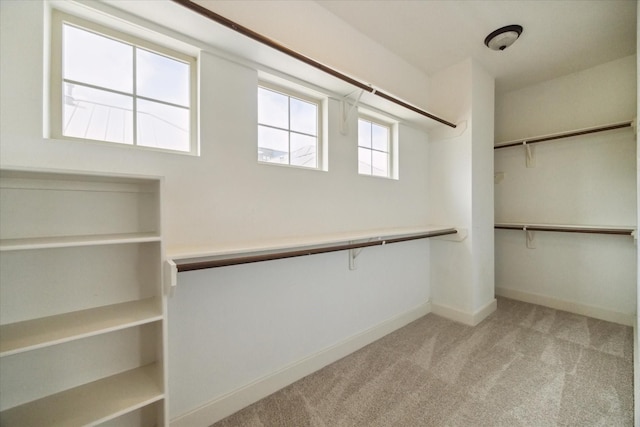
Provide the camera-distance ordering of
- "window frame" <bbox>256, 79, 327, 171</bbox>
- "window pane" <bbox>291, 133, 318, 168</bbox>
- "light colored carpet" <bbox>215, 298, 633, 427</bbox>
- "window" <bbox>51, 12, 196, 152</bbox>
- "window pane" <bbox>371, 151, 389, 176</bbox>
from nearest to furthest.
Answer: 1. "window" <bbox>51, 12, 196, 152</bbox>
2. "light colored carpet" <bbox>215, 298, 633, 427</bbox>
3. "window frame" <bbox>256, 79, 327, 171</bbox>
4. "window pane" <bbox>291, 133, 318, 168</bbox>
5. "window pane" <bbox>371, 151, 389, 176</bbox>

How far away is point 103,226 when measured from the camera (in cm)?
109

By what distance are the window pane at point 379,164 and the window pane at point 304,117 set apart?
2.45ft

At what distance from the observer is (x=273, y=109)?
5.62ft

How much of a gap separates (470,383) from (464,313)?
3.30 feet

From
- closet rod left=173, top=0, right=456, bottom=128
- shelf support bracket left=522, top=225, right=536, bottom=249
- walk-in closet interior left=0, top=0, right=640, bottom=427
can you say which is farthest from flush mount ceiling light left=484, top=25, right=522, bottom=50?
shelf support bracket left=522, top=225, right=536, bottom=249

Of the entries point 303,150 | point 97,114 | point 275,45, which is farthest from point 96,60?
point 303,150

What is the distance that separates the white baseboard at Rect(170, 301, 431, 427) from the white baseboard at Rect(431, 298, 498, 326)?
2.36 feet

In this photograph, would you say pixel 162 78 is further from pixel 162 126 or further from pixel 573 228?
pixel 573 228

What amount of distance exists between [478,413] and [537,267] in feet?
7.97

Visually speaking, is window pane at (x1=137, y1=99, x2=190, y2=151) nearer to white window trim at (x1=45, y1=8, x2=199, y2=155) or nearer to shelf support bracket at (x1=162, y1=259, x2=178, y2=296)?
white window trim at (x1=45, y1=8, x2=199, y2=155)

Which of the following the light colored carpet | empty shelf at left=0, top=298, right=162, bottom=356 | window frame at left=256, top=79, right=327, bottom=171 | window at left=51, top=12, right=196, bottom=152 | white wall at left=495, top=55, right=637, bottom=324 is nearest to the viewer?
empty shelf at left=0, top=298, right=162, bottom=356

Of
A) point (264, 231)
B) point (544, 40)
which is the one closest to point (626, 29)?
point (544, 40)

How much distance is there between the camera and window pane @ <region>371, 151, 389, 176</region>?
2.40m

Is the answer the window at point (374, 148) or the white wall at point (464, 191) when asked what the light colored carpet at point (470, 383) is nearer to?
the white wall at point (464, 191)
